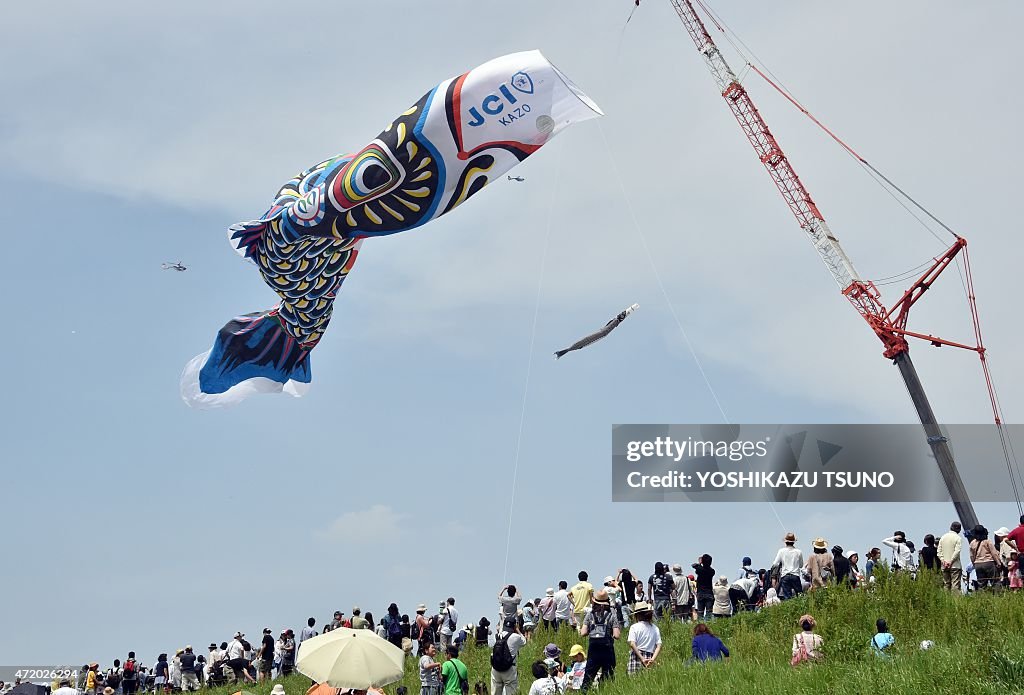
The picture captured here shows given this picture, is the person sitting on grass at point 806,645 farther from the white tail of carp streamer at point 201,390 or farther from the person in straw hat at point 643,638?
the white tail of carp streamer at point 201,390

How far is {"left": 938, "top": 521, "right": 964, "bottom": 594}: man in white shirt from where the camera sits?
2273 cm

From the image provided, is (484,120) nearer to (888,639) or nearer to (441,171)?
(441,171)

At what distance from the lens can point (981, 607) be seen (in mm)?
21109

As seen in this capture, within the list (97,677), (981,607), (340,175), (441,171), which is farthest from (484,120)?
(97,677)

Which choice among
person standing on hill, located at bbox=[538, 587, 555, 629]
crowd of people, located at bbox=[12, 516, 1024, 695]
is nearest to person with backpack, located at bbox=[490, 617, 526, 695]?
crowd of people, located at bbox=[12, 516, 1024, 695]

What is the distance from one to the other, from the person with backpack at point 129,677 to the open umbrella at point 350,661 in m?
17.6

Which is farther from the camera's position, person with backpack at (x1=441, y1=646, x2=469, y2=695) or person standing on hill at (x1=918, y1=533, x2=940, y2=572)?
person standing on hill at (x1=918, y1=533, x2=940, y2=572)

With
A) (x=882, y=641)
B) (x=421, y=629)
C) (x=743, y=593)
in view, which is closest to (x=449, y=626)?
(x=421, y=629)

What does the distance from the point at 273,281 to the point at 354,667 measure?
14.8 m

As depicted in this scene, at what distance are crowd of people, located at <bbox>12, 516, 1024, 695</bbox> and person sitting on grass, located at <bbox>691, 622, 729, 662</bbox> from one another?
0.05ft

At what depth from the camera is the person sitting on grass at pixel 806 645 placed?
18078 mm

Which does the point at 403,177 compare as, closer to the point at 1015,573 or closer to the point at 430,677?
the point at 430,677

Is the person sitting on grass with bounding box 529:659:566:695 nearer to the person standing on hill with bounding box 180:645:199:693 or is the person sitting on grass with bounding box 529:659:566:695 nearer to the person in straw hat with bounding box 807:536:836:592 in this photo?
the person in straw hat with bounding box 807:536:836:592

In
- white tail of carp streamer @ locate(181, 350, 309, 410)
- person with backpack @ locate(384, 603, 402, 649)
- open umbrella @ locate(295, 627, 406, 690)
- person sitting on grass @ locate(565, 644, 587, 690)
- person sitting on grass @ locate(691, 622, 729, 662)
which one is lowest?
open umbrella @ locate(295, 627, 406, 690)
